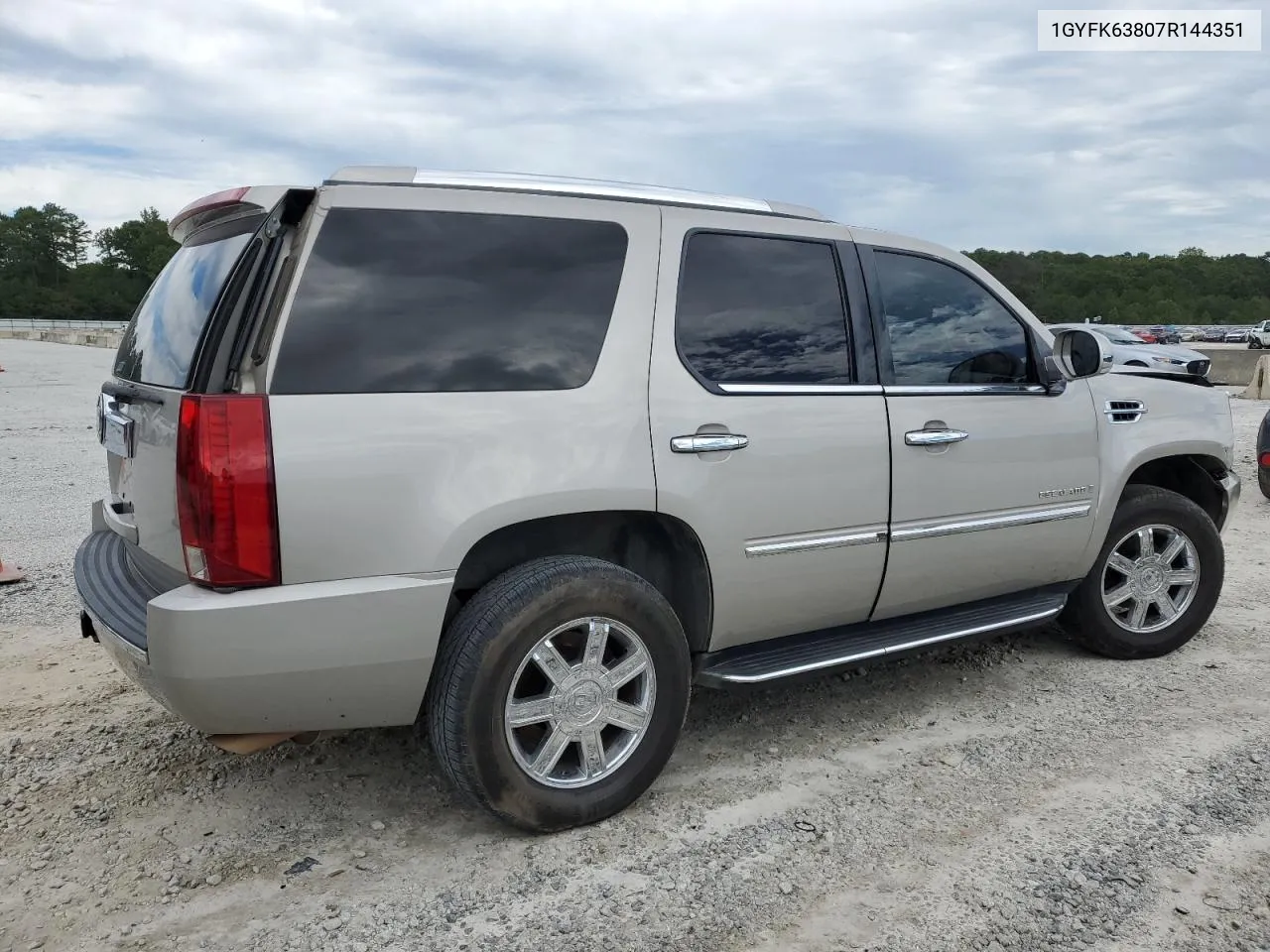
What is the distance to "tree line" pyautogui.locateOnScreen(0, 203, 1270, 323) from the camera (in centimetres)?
8256

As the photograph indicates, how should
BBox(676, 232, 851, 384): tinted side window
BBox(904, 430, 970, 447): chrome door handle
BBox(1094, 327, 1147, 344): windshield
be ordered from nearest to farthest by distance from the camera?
1. BBox(676, 232, 851, 384): tinted side window
2. BBox(904, 430, 970, 447): chrome door handle
3. BBox(1094, 327, 1147, 344): windshield

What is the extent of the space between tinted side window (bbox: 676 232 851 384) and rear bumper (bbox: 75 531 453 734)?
1173mm

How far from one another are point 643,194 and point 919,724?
2.24 m

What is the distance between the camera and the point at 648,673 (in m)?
3.09

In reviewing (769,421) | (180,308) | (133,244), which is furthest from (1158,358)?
(133,244)

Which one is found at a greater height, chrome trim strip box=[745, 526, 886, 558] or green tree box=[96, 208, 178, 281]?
green tree box=[96, 208, 178, 281]

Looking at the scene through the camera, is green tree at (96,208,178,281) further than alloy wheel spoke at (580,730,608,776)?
Yes

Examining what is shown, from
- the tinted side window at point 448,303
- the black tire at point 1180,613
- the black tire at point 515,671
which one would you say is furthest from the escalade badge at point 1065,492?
the tinted side window at point 448,303

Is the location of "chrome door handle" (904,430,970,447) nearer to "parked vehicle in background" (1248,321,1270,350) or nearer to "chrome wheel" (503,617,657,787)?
"chrome wheel" (503,617,657,787)

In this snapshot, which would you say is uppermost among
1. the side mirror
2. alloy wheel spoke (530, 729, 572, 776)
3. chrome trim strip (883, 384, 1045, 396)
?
the side mirror

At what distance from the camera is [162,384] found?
2.94 meters

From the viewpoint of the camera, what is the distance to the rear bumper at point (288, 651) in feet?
8.36

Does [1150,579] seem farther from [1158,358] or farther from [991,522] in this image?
[1158,358]

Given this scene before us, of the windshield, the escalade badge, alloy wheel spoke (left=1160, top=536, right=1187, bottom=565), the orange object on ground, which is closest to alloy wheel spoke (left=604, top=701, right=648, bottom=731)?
the escalade badge
